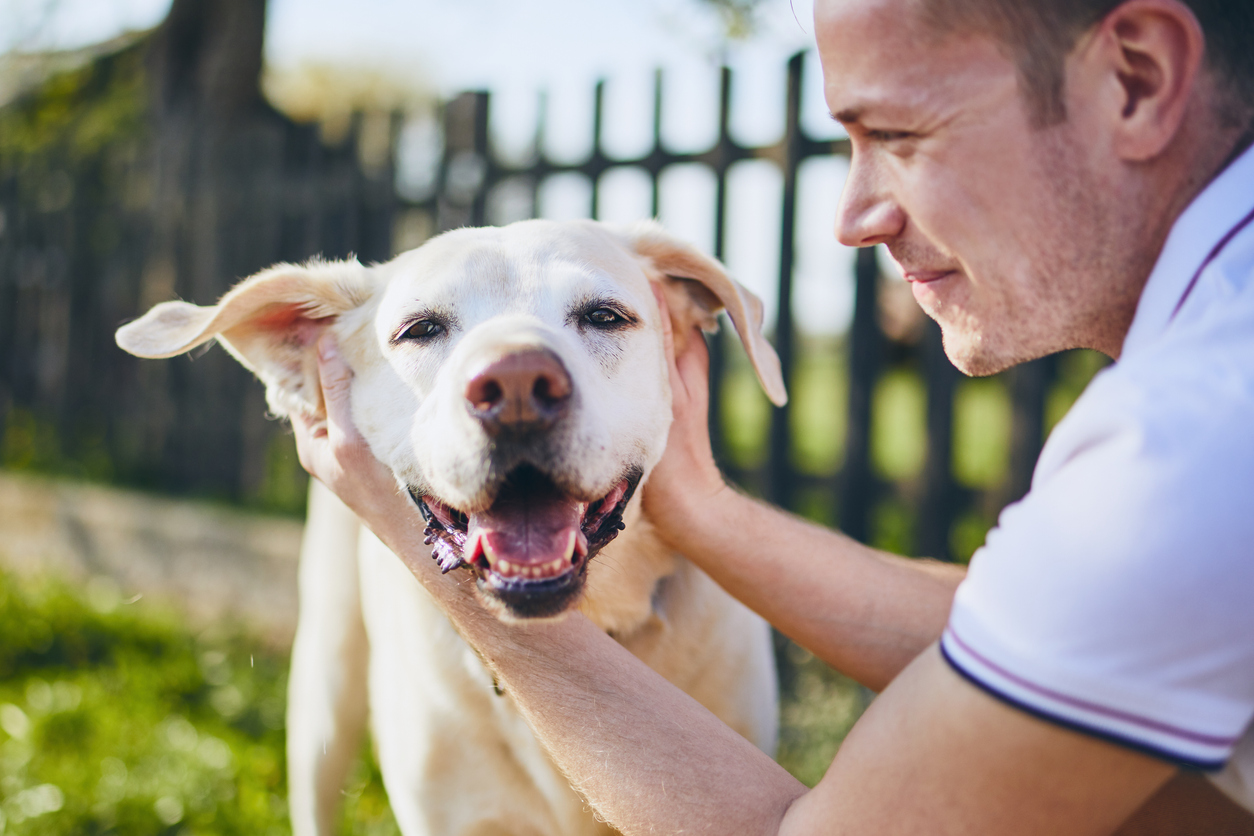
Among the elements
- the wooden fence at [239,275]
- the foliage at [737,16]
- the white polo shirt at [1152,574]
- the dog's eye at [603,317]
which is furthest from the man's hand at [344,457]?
the foliage at [737,16]

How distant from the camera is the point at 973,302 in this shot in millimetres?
1571

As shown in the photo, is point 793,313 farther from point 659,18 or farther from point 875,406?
point 659,18

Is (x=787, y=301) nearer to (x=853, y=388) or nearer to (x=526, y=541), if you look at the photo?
(x=853, y=388)

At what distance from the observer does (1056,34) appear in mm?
1308

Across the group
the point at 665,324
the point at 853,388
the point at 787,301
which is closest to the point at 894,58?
the point at 665,324

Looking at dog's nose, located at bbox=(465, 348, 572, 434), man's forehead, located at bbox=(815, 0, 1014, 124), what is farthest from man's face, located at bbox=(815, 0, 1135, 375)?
dog's nose, located at bbox=(465, 348, 572, 434)

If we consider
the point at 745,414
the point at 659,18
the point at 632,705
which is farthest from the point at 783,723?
the point at 745,414

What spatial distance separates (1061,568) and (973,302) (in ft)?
2.15

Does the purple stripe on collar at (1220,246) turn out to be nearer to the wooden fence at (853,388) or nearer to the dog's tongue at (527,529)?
the dog's tongue at (527,529)

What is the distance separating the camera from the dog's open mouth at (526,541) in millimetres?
1516

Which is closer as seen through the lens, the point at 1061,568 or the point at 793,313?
the point at 1061,568

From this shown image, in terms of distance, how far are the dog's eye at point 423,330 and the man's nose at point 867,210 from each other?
835mm

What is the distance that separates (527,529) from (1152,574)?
38.5 inches

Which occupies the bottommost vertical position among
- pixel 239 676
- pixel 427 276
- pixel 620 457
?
pixel 239 676
